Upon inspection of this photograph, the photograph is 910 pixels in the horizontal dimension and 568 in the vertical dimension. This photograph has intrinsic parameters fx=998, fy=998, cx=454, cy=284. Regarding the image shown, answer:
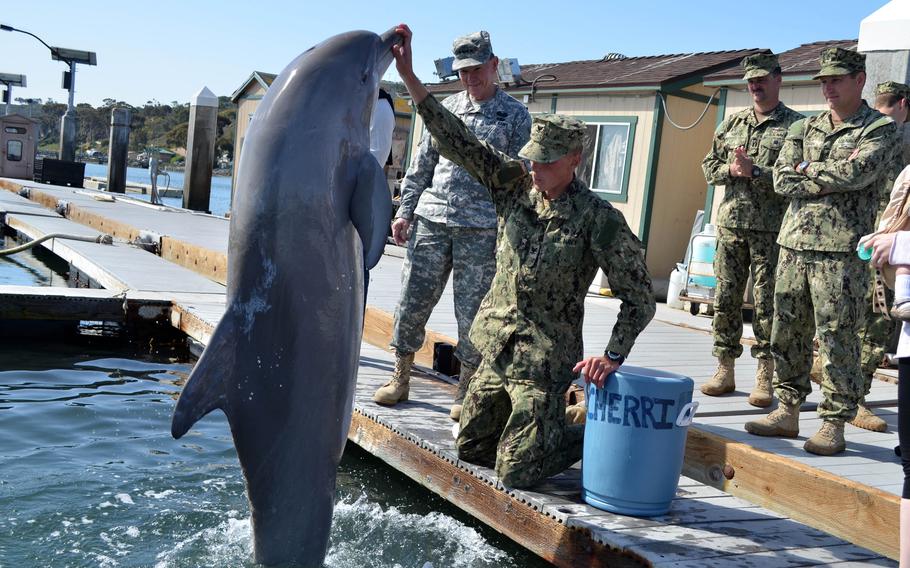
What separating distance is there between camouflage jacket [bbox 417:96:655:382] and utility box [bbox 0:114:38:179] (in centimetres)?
3355

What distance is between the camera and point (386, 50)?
4.05 m

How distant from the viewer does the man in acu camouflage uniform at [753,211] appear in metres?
6.28

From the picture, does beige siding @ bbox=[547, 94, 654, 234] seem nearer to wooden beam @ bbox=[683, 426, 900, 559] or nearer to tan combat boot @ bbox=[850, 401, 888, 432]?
tan combat boot @ bbox=[850, 401, 888, 432]

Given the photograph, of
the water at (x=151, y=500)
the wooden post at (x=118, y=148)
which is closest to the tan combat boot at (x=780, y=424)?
the water at (x=151, y=500)

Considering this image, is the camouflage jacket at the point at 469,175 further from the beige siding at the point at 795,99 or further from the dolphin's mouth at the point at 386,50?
the beige siding at the point at 795,99

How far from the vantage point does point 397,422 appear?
6039 millimetres

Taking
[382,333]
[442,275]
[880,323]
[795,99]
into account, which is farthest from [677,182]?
[442,275]

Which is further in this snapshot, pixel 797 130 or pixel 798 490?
pixel 797 130

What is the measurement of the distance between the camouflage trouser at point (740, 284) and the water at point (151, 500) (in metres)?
2.18

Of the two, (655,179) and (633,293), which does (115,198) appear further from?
(633,293)

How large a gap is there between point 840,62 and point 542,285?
6.80 ft

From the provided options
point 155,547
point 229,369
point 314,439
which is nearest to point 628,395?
point 314,439

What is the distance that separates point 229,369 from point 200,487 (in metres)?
2.48

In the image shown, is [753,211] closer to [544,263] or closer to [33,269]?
[544,263]
